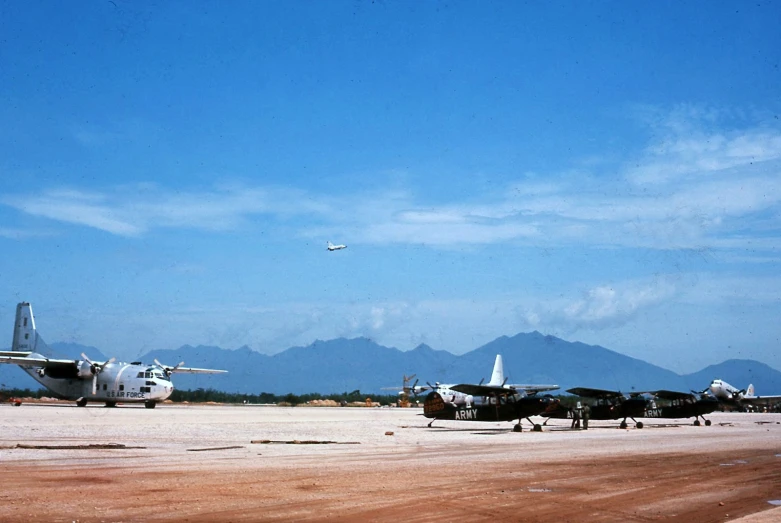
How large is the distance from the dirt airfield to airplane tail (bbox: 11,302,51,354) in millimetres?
51045

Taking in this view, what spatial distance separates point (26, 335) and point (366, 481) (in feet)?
226

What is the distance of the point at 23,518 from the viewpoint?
10656 millimetres

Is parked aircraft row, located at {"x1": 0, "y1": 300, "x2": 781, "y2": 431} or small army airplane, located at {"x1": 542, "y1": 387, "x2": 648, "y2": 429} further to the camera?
parked aircraft row, located at {"x1": 0, "y1": 300, "x2": 781, "y2": 431}

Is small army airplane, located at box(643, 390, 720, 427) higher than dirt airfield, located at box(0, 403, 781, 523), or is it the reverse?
small army airplane, located at box(643, 390, 720, 427)

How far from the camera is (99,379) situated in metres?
65.6

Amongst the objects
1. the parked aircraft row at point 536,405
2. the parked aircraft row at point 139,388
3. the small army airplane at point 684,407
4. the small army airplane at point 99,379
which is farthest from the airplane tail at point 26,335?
the small army airplane at point 684,407

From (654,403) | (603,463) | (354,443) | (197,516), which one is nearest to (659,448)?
(603,463)

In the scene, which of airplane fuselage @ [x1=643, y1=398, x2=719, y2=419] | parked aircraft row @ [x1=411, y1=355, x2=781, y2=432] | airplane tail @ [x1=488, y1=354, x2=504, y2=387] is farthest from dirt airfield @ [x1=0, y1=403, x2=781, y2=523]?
airplane tail @ [x1=488, y1=354, x2=504, y2=387]

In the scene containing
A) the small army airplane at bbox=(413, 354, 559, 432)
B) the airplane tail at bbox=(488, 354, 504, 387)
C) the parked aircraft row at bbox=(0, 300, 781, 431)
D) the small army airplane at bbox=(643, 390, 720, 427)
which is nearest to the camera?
the small army airplane at bbox=(413, 354, 559, 432)

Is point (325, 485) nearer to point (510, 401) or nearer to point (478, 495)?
point (478, 495)

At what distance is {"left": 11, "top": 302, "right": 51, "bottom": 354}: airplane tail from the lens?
75375 mm

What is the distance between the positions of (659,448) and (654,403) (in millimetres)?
33853

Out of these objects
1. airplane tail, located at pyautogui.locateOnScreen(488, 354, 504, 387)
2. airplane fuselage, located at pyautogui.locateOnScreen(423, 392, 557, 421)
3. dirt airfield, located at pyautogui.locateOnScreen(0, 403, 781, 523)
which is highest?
airplane tail, located at pyautogui.locateOnScreen(488, 354, 504, 387)

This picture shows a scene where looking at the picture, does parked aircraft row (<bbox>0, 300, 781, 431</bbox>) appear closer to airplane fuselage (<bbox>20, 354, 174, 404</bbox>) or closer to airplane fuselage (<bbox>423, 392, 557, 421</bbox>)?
airplane fuselage (<bbox>20, 354, 174, 404</bbox>)
